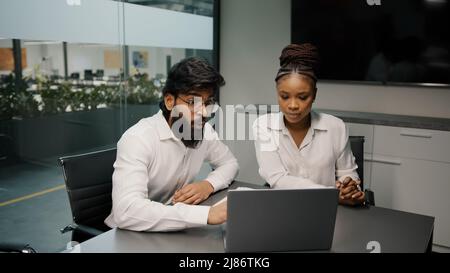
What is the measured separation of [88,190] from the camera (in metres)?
1.79

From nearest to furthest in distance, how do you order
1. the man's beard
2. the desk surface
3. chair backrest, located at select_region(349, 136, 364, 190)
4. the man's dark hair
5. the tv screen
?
1. the desk surface
2. the man's dark hair
3. the man's beard
4. chair backrest, located at select_region(349, 136, 364, 190)
5. the tv screen

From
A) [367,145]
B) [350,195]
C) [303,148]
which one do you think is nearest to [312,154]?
[303,148]

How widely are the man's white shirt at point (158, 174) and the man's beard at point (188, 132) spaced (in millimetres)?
22

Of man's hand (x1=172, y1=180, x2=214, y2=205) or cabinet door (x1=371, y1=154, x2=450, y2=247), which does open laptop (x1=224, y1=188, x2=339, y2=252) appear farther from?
cabinet door (x1=371, y1=154, x2=450, y2=247)

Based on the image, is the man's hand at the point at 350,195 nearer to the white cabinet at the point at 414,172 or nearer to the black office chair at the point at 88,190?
the black office chair at the point at 88,190

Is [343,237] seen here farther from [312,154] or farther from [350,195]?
[312,154]

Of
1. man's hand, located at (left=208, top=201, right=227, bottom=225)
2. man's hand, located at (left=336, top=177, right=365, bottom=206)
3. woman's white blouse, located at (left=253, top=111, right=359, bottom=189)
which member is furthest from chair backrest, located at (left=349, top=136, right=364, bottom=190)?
man's hand, located at (left=208, top=201, right=227, bottom=225)

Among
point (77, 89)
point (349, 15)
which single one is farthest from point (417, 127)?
point (77, 89)

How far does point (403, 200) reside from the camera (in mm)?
3053

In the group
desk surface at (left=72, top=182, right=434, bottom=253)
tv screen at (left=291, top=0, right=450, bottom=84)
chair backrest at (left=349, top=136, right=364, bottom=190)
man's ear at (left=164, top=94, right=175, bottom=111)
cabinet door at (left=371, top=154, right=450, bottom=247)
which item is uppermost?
tv screen at (left=291, top=0, right=450, bottom=84)

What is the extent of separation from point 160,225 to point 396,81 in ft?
8.73

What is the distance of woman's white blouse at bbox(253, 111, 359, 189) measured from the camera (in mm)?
1957

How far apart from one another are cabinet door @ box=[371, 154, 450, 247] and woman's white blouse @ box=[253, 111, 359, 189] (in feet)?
4.01

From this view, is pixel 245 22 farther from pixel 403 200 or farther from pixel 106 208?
pixel 106 208
